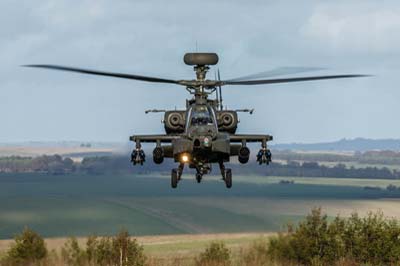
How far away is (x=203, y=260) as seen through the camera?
147 metres

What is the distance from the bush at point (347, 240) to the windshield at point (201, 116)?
3538 inches

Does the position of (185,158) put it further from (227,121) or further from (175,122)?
(227,121)

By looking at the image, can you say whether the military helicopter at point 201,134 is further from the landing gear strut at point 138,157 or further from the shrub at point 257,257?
the shrub at point 257,257

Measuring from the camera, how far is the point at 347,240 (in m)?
130

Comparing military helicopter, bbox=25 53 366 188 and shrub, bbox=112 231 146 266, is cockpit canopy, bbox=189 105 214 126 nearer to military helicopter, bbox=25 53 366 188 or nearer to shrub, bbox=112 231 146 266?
military helicopter, bbox=25 53 366 188

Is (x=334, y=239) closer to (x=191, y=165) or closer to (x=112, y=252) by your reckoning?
(x=112, y=252)

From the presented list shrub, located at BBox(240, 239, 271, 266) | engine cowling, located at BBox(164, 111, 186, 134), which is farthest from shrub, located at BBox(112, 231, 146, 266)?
engine cowling, located at BBox(164, 111, 186, 134)

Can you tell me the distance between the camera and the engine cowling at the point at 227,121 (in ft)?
115

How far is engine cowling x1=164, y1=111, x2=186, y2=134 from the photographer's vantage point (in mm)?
34938

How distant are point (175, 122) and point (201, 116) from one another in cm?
255

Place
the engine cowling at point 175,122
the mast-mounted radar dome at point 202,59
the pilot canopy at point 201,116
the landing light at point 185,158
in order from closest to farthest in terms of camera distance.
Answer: the landing light at point 185,158 → the pilot canopy at point 201,116 → the mast-mounted radar dome at point 202,59 → the engine cowling at point 175,122

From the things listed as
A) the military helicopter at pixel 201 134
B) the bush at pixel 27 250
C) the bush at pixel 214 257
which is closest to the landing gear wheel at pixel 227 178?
the military helicopter at pixel 201 134

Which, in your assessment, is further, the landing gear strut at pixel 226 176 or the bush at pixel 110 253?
the bush at pixel 110 253

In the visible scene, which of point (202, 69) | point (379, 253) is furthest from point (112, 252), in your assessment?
point (202, 69)
